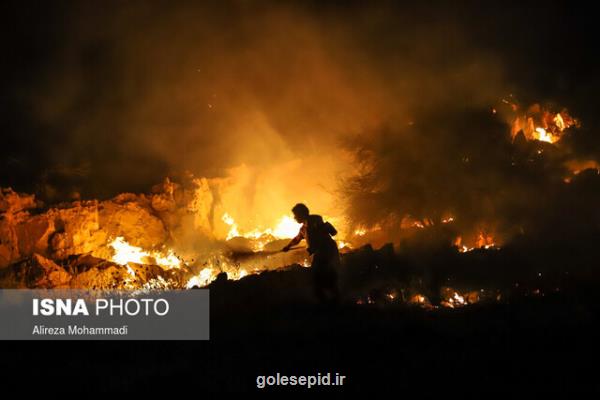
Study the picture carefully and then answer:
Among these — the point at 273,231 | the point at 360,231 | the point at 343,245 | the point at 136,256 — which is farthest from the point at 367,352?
the point at 273,231

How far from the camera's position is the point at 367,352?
536cm

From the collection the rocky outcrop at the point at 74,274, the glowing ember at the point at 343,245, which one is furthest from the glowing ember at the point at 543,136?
the rocky outcrop at the point at 74,274

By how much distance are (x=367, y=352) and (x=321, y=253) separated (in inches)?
83.0

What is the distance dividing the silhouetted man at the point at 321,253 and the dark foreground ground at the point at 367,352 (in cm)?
27

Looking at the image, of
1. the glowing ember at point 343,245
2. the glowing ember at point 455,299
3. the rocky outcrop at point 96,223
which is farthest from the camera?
the glowing ember at point 343,245

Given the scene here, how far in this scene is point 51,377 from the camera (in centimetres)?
525

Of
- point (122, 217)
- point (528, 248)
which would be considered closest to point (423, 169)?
point (528, 248)

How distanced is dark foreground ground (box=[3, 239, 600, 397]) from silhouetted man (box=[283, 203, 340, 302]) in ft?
0.90

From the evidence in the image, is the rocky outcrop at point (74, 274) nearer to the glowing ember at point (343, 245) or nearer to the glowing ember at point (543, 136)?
the glowing ember at point (343, 245)

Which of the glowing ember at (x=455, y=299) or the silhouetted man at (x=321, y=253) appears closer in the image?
the silhouetted man at (x=321, y=253)

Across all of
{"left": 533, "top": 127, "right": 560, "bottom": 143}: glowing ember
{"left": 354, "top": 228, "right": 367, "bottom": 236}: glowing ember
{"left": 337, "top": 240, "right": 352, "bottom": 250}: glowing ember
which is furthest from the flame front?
{"left": 533, "top": 127, "right": 560, "bottom": 143}: glowing ember

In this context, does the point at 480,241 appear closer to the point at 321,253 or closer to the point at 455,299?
the point at 455,299

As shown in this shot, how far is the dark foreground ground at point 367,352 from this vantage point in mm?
4699

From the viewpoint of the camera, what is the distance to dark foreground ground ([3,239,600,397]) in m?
4.70
